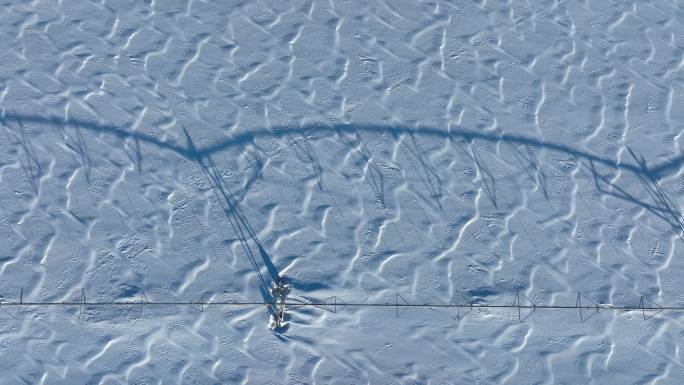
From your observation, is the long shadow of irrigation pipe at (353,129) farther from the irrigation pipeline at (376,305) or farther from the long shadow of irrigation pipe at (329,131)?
the irrigation pipeline at (376,305)

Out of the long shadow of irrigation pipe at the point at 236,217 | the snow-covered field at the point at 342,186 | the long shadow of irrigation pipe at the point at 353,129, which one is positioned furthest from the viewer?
the long shadow of irrigation pipe at the point at 353,129

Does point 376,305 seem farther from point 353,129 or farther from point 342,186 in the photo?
point 353,129

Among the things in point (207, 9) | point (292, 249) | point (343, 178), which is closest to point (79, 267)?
point (292, 249)

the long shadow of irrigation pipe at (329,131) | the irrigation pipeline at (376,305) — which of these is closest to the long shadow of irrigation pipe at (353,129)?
the long shadow of irrigation pipe at (329,131)

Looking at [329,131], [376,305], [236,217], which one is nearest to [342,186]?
[329,131]

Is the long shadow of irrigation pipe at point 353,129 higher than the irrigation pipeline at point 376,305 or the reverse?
higher

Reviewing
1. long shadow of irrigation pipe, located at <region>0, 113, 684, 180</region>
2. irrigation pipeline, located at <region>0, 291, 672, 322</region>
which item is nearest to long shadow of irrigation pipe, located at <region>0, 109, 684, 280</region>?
long shadow of irrigation pipe, located at <region>0, 113, 684, 180</region>

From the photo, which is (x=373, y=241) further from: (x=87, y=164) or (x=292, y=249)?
(x=87, y=164)

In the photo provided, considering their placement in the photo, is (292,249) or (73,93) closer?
(292,249)
